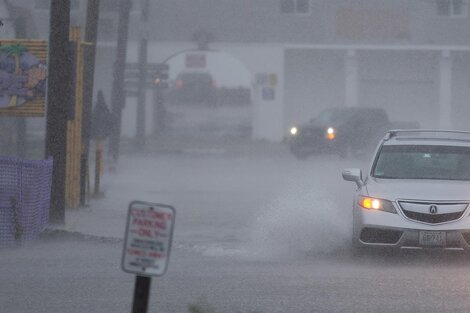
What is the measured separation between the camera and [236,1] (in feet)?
154

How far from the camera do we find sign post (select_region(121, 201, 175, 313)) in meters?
5.41

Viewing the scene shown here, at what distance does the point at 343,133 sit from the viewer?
119 ft

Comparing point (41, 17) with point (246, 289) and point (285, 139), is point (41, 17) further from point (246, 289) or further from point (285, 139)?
point (246, 289)

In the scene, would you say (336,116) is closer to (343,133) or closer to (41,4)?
(343,133)

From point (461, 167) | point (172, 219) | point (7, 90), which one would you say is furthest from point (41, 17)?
Result: point (172, 219)

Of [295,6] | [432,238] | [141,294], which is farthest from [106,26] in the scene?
[141,294]

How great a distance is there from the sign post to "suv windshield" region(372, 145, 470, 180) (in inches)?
322

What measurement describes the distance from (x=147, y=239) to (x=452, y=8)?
1680 inches

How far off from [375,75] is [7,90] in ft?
111

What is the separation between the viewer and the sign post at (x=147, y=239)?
17.7 ft

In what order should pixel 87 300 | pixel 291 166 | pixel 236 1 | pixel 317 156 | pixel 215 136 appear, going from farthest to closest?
pixel 215 136
pixel 236 1
pixel 317 156
pixel 291 166
pixel 87 300

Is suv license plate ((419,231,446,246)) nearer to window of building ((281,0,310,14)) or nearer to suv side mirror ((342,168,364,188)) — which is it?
suv side mirror ((342,168,364,188))

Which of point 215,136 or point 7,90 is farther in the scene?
point 215,136

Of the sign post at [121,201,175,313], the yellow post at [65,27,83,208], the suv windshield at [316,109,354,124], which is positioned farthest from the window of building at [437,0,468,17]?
the sign post at [121,201,175,313]
